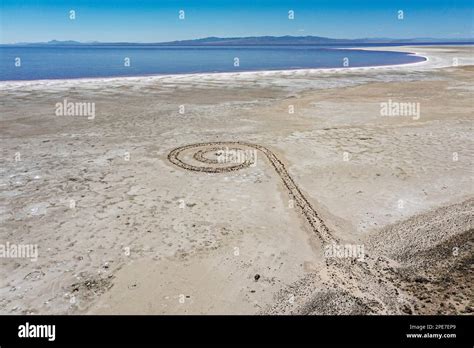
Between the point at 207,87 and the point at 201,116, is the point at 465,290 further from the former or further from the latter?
the point at 207,87

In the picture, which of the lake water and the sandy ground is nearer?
the sandy ground
